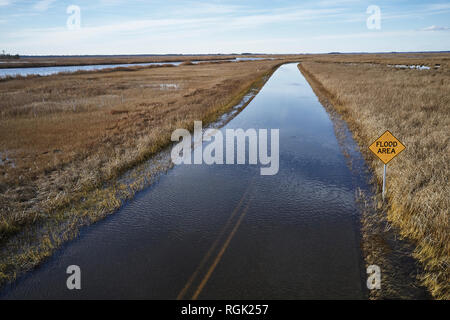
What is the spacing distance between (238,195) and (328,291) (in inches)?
170

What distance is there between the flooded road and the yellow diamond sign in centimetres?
167

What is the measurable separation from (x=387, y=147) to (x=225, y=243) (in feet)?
16.5

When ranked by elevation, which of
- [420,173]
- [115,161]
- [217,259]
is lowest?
[217,259]

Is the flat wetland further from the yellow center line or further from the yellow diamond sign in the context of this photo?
the yellow center line

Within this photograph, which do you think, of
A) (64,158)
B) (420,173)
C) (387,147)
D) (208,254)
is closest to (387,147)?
(387,147)

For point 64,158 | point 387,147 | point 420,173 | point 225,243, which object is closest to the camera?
point 225,243

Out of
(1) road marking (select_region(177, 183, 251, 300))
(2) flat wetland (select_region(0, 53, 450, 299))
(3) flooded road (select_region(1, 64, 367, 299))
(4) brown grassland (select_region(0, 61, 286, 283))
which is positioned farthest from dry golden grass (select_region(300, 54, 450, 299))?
(4) brown grassland (select_region(0, 61, 286, 283))

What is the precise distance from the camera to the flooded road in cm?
514

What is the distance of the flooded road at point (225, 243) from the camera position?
5.14 meters

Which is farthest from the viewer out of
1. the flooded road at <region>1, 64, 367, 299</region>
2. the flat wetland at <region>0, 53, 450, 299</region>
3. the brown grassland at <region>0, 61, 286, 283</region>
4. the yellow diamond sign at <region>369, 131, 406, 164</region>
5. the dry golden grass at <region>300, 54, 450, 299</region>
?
the yellow diamond sign at <region>369, 131, 406, 164</region>

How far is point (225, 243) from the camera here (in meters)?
6.45

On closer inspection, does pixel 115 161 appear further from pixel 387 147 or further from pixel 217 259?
pixel 387 147

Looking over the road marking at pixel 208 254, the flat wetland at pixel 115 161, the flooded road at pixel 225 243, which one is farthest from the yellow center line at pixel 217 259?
the flat wetland at pixel 115 161

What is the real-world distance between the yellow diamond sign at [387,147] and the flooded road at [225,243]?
1.67 m
